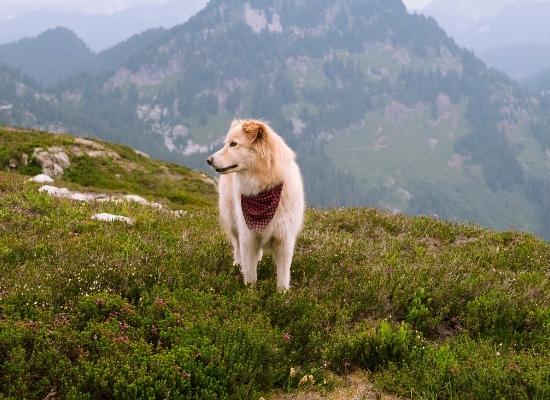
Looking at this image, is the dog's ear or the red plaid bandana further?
the red plaid bandana

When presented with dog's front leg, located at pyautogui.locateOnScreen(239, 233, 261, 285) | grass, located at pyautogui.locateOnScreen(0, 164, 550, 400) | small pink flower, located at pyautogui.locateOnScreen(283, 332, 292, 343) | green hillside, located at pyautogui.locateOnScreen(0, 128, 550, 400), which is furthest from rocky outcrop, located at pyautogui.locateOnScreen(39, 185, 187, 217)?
small pink flower, located at pyautogui.locateOnScreen(283, 332, 292, 343)

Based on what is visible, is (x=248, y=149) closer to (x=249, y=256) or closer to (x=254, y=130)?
(x=254, y=130)

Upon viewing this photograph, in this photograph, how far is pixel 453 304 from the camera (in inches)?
328

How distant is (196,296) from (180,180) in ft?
135

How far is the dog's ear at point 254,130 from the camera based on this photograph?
778 cm

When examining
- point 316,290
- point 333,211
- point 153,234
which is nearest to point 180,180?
point 333,211

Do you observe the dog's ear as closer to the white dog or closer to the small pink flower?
the white dog

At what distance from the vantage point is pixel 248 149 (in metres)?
7.82

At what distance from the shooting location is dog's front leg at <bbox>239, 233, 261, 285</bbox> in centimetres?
822

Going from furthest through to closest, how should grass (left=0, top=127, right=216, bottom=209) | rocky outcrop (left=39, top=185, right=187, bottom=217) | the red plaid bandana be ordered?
1. grass (left=0, top=127, right=216, bottom=209)
2. rocky outcrop (left=39, top=185, right=187, bottom=217)
3. the red plaid bandana

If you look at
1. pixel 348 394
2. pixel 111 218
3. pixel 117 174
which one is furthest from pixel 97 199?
pixel 117 174

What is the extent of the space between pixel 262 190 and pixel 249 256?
115cm

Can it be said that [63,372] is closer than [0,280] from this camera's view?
Yes

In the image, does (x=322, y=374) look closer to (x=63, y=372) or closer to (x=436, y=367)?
(x=436, y=367)
